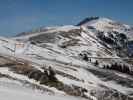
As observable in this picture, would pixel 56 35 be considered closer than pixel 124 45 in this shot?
Yes

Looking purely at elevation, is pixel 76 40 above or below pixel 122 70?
above

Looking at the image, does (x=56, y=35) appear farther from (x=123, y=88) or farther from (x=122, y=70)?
(x=123, y=88)

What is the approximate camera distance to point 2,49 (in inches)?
2977

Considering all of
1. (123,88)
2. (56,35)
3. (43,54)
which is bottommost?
(123,88)

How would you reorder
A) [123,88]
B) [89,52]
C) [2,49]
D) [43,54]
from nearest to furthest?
1. [123,88]
2. [2,49]
3. [43,54]
4. [89,52]

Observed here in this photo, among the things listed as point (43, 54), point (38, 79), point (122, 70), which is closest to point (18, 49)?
point (43, 54)

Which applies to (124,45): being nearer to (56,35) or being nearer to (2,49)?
(56,35)

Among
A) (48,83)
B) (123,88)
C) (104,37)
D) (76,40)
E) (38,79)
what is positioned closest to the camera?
(48,83)

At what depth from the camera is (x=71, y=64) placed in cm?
7125

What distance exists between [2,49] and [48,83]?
4425 centimetres

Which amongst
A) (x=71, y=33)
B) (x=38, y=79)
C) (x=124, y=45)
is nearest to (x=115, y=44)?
(x=124, y=45)

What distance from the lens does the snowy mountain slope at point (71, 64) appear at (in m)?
38.1

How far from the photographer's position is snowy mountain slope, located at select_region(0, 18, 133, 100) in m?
38.1

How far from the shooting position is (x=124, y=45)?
163125 mm
